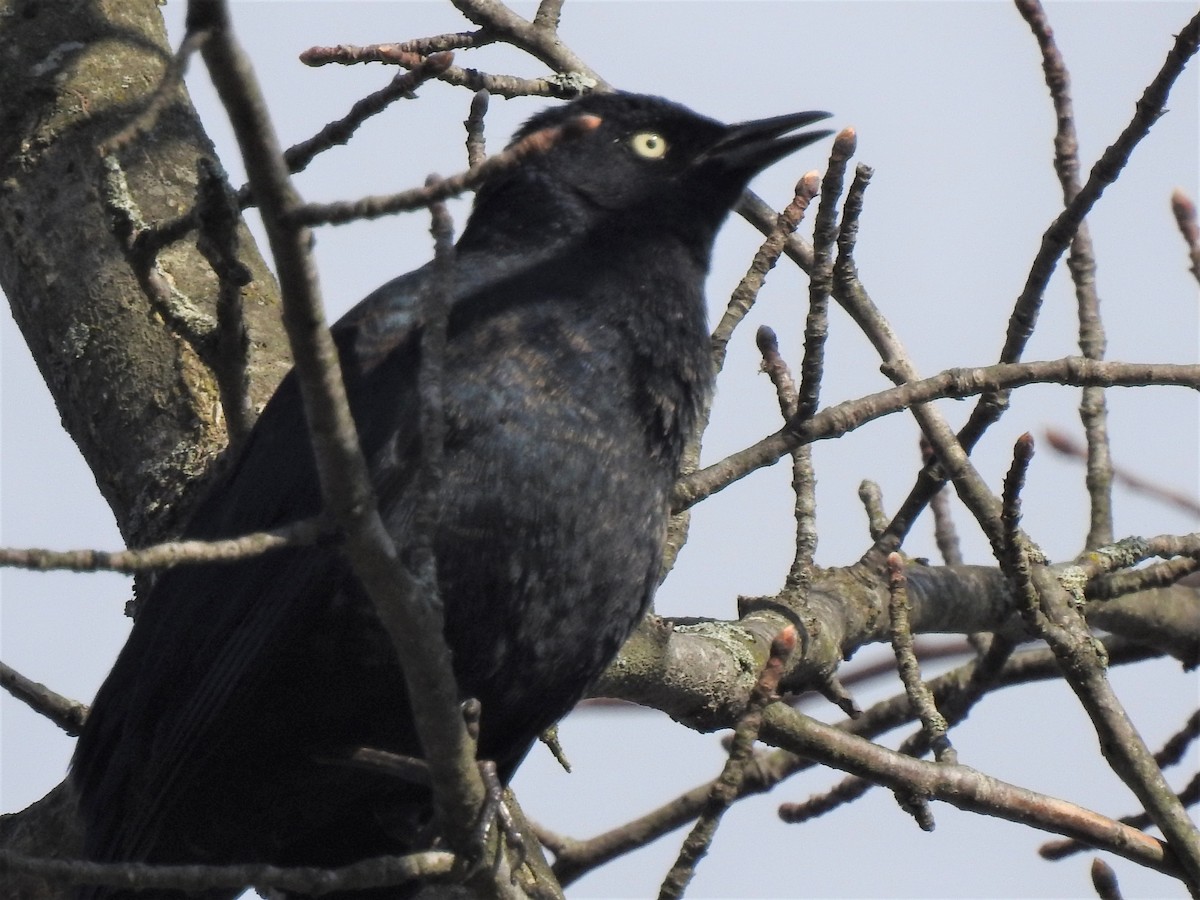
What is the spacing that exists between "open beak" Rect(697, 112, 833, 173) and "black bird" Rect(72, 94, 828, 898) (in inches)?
22.6

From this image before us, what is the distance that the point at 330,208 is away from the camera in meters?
1.96

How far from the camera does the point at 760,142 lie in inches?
170

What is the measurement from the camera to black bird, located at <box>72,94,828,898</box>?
10.6ft

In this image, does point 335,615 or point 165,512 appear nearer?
point 335,615

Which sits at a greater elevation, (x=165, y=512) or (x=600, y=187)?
(x=600, y=187)

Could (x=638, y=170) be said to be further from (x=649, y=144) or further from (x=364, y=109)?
(x=364, y=109)

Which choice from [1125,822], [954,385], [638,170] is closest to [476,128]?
[638,170]

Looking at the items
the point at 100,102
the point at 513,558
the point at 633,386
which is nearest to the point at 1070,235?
the point at 633,386

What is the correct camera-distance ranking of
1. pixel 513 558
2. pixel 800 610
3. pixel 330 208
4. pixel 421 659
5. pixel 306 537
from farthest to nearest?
1. pixel 800 610
2. pixel 513 558
3. pixel 421 659
4. pixel 306 537
5. pixel 330 208

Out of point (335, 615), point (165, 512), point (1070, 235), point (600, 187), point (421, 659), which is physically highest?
point (600, 187)

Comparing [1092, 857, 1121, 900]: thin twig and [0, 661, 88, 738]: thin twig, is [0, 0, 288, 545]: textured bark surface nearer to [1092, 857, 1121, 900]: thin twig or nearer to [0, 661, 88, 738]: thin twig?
[0, 661, 88, 738]: thin twig

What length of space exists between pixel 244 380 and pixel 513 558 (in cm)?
76

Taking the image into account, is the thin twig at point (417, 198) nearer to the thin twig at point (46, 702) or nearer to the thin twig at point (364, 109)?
the thin twig at point (364, 109)

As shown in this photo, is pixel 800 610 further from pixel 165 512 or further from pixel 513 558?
pixel 165 512
